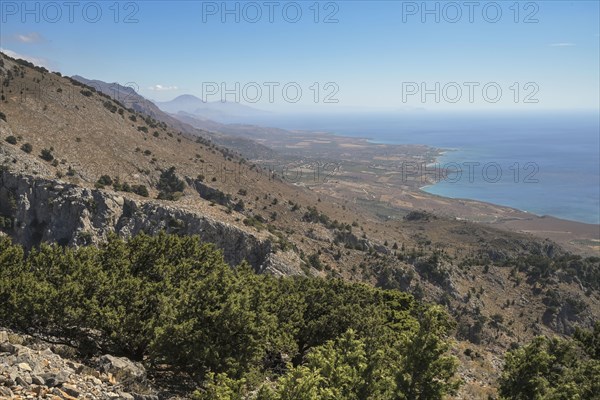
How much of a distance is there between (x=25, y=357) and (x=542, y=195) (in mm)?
218212

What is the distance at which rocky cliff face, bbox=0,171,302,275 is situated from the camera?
144 feet

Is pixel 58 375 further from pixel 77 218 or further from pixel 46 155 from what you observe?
pixel 46 155

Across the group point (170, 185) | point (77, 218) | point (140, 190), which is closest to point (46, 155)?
point (140, 190)

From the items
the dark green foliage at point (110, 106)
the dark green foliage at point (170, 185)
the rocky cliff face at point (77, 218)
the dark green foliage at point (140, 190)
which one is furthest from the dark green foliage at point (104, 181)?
the dark green foliage at point (110, 106)

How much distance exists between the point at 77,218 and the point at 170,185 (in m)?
17.2

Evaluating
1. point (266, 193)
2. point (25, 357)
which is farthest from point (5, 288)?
point (266, 193)

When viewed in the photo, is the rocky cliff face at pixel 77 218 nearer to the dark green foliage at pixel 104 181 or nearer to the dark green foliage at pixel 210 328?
the dark green foliage at pixel 104 181

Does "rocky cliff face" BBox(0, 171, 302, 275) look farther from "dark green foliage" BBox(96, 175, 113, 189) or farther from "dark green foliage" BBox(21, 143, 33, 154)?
"dark green foliage" BBox(21, 143, 33, 154)

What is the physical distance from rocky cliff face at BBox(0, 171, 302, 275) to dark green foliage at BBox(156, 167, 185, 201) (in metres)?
8.04

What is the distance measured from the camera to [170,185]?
197 ft

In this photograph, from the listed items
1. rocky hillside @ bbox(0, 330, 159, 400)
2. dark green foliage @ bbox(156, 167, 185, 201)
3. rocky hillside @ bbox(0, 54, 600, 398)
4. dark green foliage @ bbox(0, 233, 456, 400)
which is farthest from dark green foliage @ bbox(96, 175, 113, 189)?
rocky hillside @ bbox(0, 330, 159, 400)

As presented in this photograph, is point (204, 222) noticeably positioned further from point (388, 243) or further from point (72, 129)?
point (388, 243)

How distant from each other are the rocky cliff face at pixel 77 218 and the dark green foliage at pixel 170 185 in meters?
8.04

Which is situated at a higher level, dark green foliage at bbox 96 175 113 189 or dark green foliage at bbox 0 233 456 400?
dark green foliage at bbox 96 175 113 189
